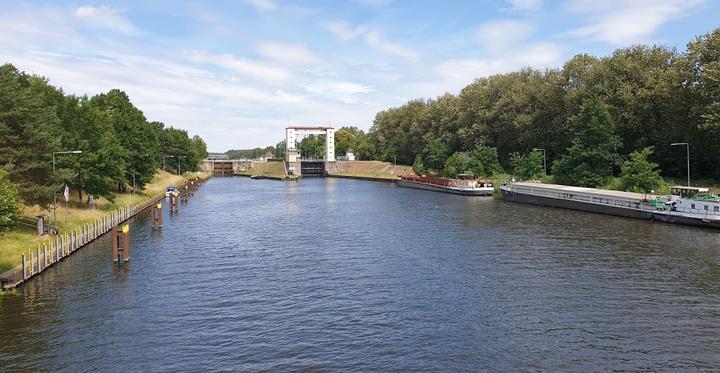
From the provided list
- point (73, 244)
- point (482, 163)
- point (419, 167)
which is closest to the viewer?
point (73, 244)

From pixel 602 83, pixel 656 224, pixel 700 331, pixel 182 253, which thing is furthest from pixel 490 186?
pixel 700 331

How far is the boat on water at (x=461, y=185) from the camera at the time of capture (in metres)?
116

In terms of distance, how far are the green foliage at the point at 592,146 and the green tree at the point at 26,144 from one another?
82.7m

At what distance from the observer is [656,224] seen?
215 ft

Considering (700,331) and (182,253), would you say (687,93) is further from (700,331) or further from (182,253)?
(182,253)

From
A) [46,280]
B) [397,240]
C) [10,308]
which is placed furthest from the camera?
[397,240]

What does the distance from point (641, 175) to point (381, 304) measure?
220 feet

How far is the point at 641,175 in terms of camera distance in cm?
8525

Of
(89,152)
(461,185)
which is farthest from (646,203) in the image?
(89,152)

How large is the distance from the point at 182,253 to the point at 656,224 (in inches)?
2142

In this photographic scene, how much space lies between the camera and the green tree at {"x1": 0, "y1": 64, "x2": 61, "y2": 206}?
53031 mm

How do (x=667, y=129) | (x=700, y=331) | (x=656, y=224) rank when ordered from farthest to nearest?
1. (x=667, y=129)
2. (x=656, y=224)
3. (x=700, y=331)

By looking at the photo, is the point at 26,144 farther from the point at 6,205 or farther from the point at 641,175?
the point at 641,175

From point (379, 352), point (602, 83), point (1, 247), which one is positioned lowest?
point (379, 352)
